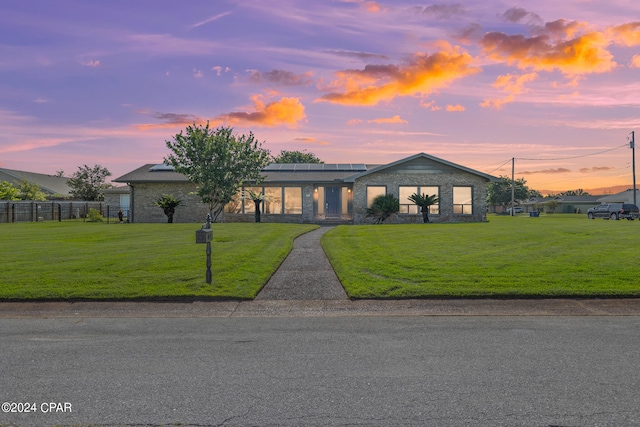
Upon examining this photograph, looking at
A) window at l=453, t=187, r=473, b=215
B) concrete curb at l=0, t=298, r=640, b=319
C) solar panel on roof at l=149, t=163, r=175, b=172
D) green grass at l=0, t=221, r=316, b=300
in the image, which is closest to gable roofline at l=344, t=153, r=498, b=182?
window at l=453, t=187, r=473, b=215

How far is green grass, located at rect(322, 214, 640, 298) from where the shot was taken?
9023mm

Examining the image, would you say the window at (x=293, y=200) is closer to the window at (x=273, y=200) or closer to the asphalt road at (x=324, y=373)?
the window at (x=273, y=200)

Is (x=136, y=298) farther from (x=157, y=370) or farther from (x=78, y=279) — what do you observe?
(x=157, y=370)

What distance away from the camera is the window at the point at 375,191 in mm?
34125

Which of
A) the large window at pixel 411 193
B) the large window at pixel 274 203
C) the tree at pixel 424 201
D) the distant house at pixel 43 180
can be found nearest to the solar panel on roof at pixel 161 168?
the large window at pixel 274 203

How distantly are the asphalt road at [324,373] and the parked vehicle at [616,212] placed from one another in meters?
37.2

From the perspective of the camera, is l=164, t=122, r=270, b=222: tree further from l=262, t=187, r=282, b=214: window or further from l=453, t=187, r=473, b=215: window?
A: l=453, t=187, r=473, b=215: window

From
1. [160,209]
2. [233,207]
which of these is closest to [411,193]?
[233,207]

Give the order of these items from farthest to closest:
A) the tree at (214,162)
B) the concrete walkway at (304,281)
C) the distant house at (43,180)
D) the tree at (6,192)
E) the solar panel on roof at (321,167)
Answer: the distant house at (43,180), the tree at (6,192), the solar panel on roof at (321,167), the tree at (214,162), the concrete walkway at (304,281)

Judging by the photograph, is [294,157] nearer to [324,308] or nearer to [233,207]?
[233,207]

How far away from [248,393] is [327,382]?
76 cm

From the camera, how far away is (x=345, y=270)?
11.4 metres

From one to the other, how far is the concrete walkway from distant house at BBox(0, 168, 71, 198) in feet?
218

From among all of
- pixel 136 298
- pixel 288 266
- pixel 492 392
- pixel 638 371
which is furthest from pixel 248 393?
pixel 288 266
